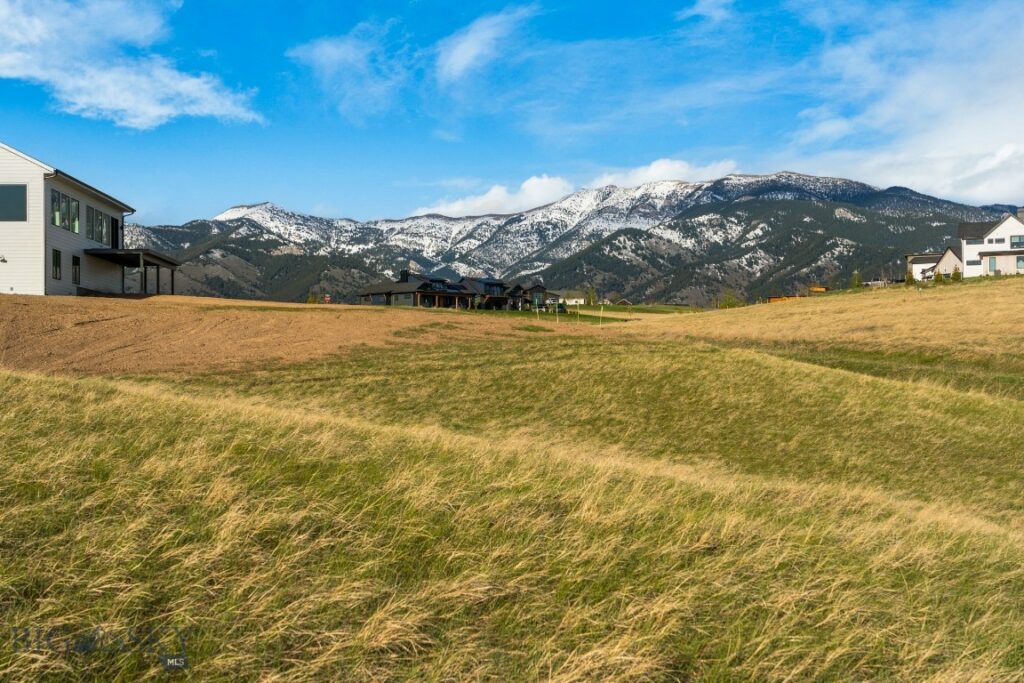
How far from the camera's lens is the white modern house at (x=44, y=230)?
4394 cm

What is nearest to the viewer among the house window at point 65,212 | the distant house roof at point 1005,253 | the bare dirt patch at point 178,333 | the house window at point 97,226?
the bare dirt patch at point 178,333

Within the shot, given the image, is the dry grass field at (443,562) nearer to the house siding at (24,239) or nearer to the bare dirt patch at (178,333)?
the bare dirt patch at (178,333)

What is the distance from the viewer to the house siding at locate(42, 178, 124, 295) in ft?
148

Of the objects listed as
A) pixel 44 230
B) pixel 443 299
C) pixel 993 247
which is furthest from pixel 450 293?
pixel 993 247

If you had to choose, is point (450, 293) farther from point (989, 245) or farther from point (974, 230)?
point (989, 245)

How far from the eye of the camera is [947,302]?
2249 inches

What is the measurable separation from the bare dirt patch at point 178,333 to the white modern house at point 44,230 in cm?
515

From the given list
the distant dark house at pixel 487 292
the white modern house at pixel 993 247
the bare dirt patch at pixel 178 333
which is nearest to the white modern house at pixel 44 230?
the bare dirt patch at pixel 178 333

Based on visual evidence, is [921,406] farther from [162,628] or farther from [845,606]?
[162,628]

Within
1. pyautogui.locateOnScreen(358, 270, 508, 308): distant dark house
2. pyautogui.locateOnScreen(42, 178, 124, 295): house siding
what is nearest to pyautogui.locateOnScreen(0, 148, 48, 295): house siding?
pyautogui.locateOnScreen(42, 178, 124, 295): house siding

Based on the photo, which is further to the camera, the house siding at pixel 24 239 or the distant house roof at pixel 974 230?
the distant house roof at pixel 974 230

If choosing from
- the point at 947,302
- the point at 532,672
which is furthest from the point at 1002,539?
the point at 947,302

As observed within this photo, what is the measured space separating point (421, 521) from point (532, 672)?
2.23m

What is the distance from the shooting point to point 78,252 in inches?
1969
